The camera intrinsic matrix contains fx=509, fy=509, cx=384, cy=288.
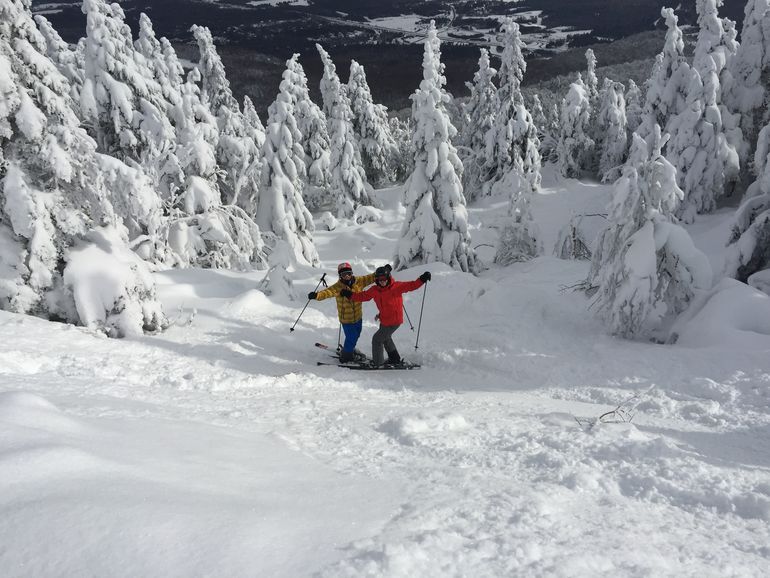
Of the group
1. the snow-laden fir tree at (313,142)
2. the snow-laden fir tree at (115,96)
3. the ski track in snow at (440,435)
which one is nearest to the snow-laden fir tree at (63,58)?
the snow-laden fir tree at (115,96)

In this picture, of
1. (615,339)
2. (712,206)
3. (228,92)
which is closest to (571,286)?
(615,339)

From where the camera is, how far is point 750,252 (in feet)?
38.6

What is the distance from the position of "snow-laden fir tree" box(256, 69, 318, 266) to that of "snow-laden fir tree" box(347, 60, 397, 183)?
1665 centimetres

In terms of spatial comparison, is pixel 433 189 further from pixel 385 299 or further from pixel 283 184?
pixel 385 299

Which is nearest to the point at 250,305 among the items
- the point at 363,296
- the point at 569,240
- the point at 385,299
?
the point at 363,296

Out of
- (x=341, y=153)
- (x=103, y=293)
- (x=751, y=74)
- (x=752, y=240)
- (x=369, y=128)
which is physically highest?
(x=751, y=74)

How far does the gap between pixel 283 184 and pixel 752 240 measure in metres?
20.7

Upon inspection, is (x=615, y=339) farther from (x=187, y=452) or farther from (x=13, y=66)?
(x=13, y=66)

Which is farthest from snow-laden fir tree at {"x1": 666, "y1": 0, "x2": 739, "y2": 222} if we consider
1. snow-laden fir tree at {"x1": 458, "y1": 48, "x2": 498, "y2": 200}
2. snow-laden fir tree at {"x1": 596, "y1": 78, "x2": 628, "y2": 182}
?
snow-laden fir tree at {"x1": 596, "y1": 78, "x2": 628, "y2": 182}

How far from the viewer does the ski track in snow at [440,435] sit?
2.91m

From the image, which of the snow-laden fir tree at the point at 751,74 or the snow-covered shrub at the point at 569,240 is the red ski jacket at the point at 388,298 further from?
the snow-laden fir tree at the point at 751,74

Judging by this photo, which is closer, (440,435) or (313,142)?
(440,435)

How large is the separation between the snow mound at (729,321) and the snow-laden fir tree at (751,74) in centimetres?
2457

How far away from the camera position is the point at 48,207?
912cm
